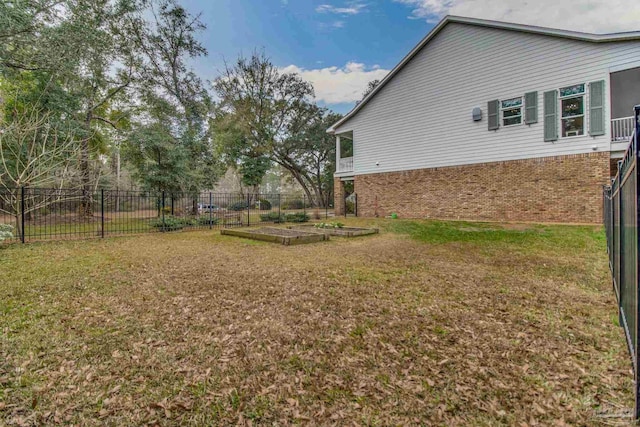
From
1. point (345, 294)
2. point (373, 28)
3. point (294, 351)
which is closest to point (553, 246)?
point (345, 294)

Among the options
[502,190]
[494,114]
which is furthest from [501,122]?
[502,190]

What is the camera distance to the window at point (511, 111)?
11477mm

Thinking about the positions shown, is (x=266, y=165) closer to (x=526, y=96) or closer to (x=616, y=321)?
(x=526, y=96)

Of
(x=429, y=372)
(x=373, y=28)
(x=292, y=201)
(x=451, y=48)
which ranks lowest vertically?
(x=429, y=372)

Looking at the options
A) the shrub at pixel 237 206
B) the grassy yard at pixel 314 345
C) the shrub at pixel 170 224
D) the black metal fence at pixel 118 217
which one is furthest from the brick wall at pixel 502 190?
the shrub at pixel 170 224

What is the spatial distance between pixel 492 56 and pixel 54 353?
50.2ft

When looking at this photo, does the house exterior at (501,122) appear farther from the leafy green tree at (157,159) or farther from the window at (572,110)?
the leafy green tree at (157,159)

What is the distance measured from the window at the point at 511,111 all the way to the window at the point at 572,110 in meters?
1.28

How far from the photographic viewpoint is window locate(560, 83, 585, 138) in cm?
1027

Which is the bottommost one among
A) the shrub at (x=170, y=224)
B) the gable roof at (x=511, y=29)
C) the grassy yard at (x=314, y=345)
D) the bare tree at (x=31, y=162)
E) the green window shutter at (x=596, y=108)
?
the grassy yard at (x=314, y=345)

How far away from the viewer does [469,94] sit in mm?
12602

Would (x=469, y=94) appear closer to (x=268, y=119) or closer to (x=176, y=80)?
(x=176, y=80)

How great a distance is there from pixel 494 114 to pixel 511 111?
1.97ft

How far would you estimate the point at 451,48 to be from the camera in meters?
13.2
